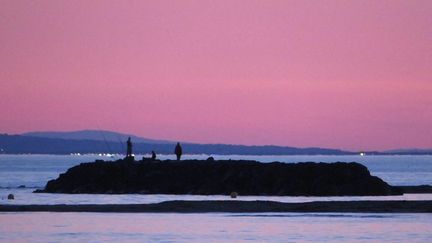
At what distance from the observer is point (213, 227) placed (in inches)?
1770

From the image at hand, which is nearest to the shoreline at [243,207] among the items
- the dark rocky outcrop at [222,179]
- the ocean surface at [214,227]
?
the ocean surface at [214,227]

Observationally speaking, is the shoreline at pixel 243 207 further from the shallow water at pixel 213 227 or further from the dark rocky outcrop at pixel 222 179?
the dark rocky outcrop at pixel 222 179

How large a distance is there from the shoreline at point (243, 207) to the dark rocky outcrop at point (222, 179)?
11311mm

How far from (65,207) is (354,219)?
43.7 ft

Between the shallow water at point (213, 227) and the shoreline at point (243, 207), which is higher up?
the shoreline at point (243, 207)

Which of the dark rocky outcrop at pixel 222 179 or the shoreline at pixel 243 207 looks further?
the dark rocky outcrop at pixel 222 179

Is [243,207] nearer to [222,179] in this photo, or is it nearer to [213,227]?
[213,227]

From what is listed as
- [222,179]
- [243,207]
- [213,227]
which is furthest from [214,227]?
[222,179]

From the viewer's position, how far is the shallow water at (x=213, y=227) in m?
40.3

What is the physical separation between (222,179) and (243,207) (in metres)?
15.6

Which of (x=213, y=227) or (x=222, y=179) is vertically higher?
(x=222, y=179)

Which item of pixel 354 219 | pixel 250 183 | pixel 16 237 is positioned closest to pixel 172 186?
pixel 250 183

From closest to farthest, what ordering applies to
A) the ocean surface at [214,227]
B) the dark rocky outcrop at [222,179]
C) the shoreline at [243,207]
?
the ocean surface at [214,227] < the shoreline at [243,207] < the dark rocky outcrop at [222,179]

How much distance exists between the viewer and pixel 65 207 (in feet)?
181
